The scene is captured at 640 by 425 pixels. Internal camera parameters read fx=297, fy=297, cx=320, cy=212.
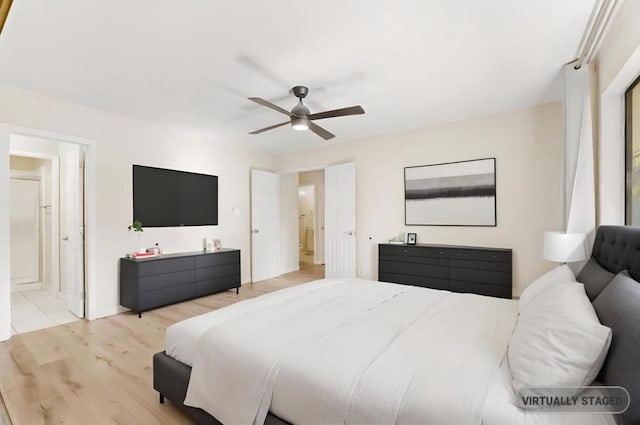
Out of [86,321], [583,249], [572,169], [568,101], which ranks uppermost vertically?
[568,101]

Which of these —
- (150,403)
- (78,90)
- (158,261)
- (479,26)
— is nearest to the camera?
(150,403)

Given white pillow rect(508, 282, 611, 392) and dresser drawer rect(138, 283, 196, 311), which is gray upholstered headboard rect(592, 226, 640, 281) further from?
dresser drawer rect(138, 283, 196, 311)

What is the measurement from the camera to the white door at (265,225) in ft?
18.5

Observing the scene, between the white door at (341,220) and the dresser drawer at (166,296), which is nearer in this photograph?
the dresser drawer at (166,296)

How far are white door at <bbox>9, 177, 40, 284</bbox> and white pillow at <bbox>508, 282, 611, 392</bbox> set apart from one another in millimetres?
6939

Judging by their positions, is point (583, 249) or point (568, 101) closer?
point (583, 249)

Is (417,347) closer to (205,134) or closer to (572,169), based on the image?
(572,169)

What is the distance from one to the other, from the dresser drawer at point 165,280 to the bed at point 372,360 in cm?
208

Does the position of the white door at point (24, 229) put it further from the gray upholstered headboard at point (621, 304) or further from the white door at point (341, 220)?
the gray upholstered headboard at point (621, 304)

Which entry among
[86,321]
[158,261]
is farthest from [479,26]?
[86,321]

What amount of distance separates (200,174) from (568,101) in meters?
4.69

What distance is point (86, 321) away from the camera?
11.5 ft

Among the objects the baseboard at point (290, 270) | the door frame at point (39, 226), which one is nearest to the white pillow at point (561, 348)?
the baseboard at point (290, 270)

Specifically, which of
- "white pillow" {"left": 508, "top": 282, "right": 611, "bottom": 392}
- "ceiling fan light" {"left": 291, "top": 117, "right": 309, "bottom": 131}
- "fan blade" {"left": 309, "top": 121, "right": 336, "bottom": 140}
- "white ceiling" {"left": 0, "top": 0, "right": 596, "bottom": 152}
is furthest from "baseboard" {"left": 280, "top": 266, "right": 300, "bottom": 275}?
"white pillow" {"left": 508, "top": 282, "right": 611, "bottom": 392}
